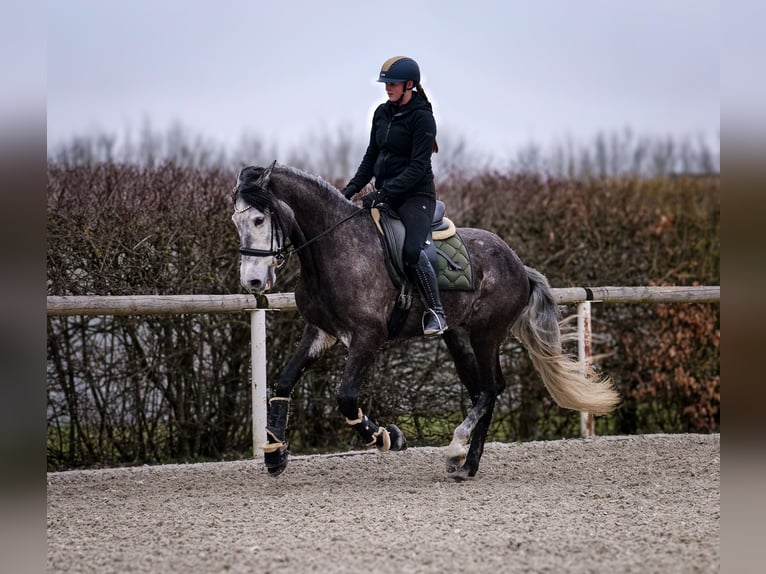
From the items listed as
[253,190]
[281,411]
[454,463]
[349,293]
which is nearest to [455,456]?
[454,463]

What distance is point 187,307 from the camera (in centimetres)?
766

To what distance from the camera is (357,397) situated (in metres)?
6.38

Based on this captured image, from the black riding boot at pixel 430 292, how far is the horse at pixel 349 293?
20cm

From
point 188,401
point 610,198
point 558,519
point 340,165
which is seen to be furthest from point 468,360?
point 340,165

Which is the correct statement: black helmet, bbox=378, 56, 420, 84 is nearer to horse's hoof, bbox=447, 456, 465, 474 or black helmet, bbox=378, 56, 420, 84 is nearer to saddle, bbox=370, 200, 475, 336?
saddle, bbox=370, 200, 475, 336

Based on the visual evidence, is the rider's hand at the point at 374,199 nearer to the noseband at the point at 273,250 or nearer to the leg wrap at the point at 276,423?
the noseband at the point at 273,250

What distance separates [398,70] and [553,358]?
2.60 metres

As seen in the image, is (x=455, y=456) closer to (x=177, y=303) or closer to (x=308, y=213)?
(x=308, y=213)

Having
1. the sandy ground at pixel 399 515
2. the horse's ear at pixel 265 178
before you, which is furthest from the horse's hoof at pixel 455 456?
the horse's ear at pixel 265 178

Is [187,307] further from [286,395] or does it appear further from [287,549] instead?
[287,549]

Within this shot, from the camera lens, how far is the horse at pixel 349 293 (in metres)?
6.21

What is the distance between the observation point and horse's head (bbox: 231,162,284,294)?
6.05m
